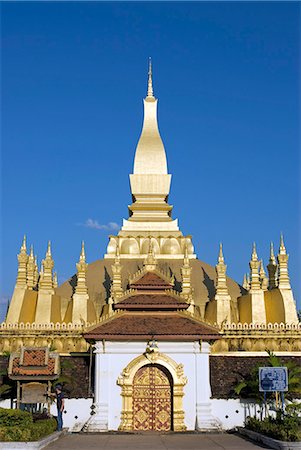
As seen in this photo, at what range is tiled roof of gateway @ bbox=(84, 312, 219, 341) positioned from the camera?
67.8ft

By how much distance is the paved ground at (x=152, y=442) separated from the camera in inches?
620

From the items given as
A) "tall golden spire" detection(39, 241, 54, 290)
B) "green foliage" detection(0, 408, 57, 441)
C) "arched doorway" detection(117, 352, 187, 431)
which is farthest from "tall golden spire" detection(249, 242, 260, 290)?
"green foliage" detection(0, 408, 57, 441)

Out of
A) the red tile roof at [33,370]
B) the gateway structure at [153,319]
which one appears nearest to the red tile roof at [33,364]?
the red tile roof at [33,370]

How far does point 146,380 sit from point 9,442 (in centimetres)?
665

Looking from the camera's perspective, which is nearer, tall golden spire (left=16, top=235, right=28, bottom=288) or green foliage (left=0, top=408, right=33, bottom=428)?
green foliage (left=0, top=408, right=33, bottom=428)

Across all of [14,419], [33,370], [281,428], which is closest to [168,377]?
[33,370]

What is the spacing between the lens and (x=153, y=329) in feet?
68.7

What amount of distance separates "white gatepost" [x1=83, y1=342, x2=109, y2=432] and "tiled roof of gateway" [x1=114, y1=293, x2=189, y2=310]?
1.70m

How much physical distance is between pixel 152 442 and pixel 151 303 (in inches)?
222

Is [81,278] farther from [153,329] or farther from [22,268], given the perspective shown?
[153,329]

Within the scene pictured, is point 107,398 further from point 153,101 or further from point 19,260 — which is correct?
point 153,101

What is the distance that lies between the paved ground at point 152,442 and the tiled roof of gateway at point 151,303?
4.04 metres

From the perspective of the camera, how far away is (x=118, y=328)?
20.9m

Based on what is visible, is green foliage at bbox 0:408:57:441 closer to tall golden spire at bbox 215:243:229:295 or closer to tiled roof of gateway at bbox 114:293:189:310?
tiled roof of gateway at bbox 114:293:189:310
